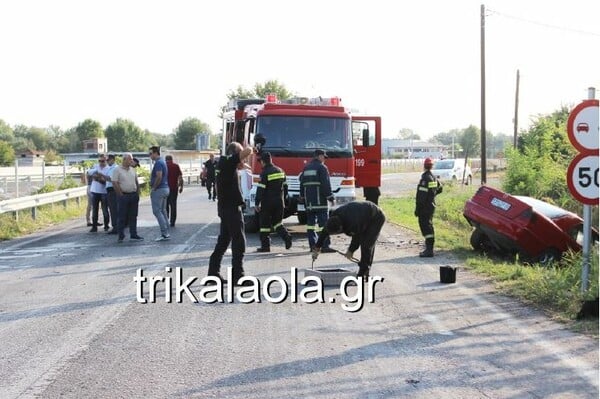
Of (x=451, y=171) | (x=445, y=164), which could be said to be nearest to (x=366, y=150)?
(x=451, y=171)

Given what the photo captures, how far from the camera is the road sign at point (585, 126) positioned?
8570mm

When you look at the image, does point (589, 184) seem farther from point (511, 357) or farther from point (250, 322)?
point (250, 322)

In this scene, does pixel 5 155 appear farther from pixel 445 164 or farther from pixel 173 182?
pixel 173 182

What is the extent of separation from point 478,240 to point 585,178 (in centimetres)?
593

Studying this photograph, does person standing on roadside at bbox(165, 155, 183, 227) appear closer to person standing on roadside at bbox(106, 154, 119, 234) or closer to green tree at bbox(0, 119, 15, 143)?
person standing on roadside at bbox(106, 154, 119, 234)

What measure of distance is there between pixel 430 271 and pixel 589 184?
12.4 ft

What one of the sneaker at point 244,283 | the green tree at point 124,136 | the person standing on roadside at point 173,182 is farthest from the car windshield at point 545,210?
the green tree at point 124,136

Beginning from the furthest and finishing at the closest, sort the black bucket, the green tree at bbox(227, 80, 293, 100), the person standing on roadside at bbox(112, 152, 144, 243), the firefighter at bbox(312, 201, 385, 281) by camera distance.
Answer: the green tree at bbox(227, 80, 293, 100) < the person standing on roadside at bbox(112, 152, 144, 243) < the black bucket < the firefighter at bbox(312, 201, 385, 281)

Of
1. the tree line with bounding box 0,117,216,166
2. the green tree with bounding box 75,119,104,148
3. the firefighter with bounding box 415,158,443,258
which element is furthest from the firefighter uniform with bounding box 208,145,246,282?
the green tree with bounding box 75,119,104,148

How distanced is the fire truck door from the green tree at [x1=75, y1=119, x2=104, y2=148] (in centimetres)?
11582

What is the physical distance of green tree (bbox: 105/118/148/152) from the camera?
433 feet

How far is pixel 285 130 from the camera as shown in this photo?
16844mm

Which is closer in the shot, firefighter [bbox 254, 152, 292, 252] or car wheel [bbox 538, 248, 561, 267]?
car wheel [bbox 538, 248, 561, 267]

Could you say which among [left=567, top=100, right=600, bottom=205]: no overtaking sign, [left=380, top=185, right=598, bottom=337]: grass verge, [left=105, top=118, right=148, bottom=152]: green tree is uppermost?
[left=105, top=118, right=148, bottom=152]: green tree
